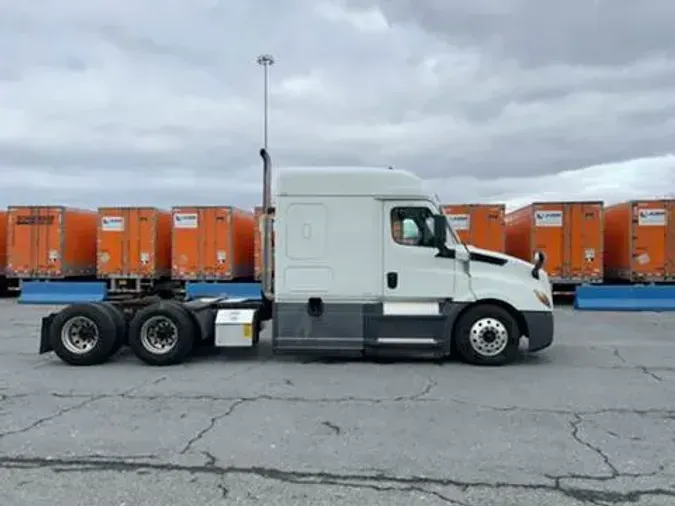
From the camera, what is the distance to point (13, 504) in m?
4.33

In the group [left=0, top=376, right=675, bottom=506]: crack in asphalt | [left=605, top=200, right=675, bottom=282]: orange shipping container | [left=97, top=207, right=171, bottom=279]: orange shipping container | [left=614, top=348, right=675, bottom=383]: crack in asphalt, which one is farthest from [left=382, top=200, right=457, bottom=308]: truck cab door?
[left=97, top=207, right=171, bottom=279]: orange shipping container

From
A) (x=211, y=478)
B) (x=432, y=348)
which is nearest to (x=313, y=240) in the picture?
(x=432, y=348)

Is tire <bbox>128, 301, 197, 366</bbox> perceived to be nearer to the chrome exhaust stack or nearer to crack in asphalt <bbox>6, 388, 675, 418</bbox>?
the chrome exhaust stack

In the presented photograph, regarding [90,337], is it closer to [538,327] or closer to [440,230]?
[440,230]

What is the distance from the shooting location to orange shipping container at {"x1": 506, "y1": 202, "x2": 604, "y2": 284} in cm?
1977

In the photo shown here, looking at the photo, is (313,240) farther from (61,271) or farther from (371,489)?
(61,271)

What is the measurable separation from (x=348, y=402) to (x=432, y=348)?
2.81 m

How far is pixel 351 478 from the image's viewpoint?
15.9 feet

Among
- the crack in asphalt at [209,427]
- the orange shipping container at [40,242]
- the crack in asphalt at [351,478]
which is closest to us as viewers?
the crack in asphalt at [351,478]

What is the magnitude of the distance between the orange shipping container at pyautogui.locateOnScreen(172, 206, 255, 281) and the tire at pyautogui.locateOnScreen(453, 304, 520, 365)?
12933 mm

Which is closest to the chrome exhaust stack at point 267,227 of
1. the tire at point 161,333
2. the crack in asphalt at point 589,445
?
the tire at point 161,333

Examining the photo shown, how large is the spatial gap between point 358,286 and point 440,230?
4.87ft

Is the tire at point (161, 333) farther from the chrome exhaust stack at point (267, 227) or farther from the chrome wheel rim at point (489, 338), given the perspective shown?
the chrome wheel rim at point (489, 338)

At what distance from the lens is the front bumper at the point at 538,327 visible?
9734 mm
